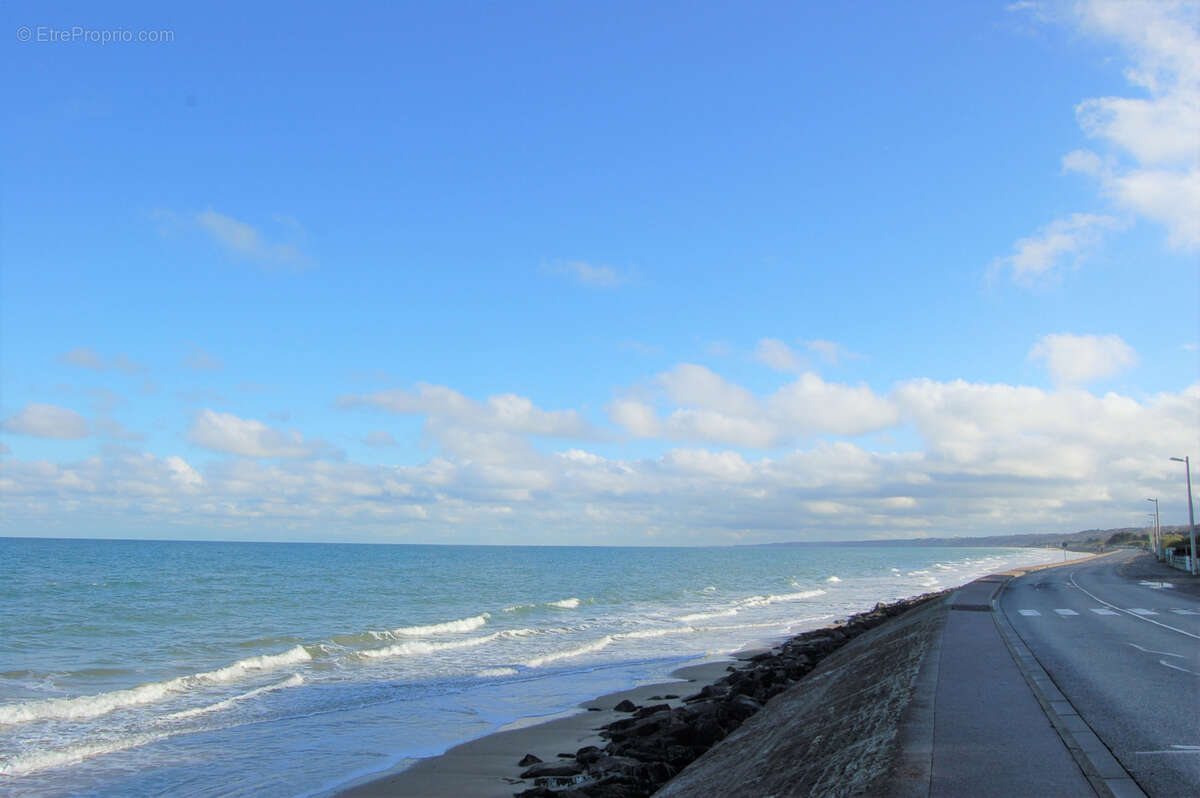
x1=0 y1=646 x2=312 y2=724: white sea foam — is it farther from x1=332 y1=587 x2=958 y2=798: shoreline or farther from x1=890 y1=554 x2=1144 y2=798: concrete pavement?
x1=890 y1=554 x2=1144 y2=798: concrete pavement

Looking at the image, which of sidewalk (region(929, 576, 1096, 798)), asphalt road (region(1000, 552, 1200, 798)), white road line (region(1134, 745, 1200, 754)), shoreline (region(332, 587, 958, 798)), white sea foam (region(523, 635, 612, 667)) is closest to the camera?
sidewalk (region(929, 576, 1096, 798))

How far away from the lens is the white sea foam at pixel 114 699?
1523 centimetres

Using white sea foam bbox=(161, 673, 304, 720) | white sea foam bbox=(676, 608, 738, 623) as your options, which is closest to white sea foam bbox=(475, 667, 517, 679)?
white sea foam bbox=(161, 673, 304, 720)

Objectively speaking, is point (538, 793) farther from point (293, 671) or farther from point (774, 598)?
point (774, 598)

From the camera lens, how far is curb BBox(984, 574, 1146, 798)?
6.26m

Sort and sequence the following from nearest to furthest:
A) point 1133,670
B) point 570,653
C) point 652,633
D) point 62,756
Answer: point 1133,670 < point 62,756 < point 570,653 < point 652,633

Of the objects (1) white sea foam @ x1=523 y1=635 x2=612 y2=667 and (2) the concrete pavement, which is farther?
(1) white sea foam @ x1=523 y1=635 x2=612 y2=667

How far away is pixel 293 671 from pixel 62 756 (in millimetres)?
8504

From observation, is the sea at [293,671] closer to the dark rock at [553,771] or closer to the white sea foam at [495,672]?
the white sea foam at [495,672]

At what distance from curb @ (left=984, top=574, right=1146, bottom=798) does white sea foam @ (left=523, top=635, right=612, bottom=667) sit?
13722 mm

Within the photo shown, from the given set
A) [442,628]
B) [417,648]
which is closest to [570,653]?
[417,648]

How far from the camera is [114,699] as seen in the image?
16641 millimetres

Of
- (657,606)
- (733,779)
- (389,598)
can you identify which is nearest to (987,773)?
(733,779)

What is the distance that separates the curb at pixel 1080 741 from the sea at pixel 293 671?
877cm
